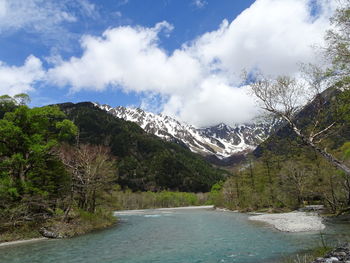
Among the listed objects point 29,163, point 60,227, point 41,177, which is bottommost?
point 60,227

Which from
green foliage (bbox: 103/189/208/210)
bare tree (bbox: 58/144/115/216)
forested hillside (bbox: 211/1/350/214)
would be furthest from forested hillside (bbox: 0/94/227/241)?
green foliage (bbox: 103/189/208/210)

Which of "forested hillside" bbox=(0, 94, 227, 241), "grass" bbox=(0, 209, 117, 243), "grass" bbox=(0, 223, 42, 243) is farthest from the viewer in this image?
"forested hillside" bbox=(0, 94, 227, 241)

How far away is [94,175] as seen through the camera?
38.4 meters

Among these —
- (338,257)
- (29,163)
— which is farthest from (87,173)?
(338,257)

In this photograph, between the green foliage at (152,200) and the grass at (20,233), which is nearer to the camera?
the grass at (20,233)

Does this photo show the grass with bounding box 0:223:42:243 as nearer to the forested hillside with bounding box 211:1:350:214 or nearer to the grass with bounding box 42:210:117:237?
the grass with bounding box 42:210:117:237

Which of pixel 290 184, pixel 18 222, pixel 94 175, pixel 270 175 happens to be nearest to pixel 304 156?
pixel 290 184

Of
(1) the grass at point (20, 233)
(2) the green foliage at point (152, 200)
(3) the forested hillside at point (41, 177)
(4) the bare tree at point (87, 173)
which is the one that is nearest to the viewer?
(1) the grass at point (20, 233)

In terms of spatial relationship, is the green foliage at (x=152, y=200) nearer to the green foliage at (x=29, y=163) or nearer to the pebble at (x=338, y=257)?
the green foliage at (x=29, y=163)

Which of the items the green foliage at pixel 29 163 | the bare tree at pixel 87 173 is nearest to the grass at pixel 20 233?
the green foliage at pixel 29 163

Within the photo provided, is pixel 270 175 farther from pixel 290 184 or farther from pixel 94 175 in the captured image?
pixel 94 175

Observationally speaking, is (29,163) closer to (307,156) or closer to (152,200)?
(307,156)

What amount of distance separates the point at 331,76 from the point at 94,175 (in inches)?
1285

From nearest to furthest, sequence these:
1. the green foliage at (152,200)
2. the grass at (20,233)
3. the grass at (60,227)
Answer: the grass at (20,233), the grass at (60,227), the green foliage at (152,200)
